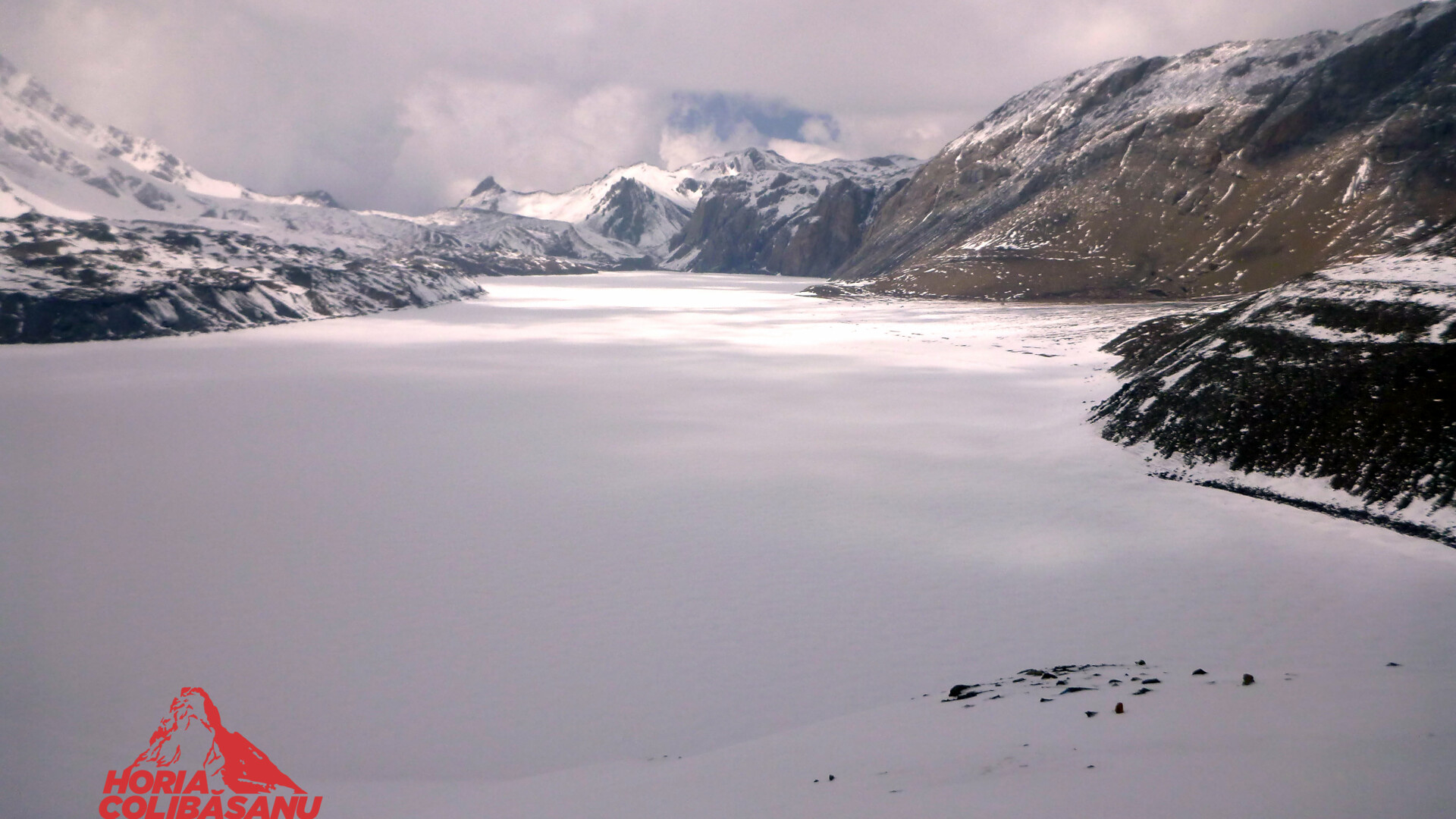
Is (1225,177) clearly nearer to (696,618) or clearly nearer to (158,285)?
(696,618)

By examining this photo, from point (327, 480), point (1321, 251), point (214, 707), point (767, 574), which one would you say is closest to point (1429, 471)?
point (767, 574)

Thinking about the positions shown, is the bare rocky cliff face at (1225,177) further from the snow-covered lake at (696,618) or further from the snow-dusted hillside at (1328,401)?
the snow-covered lake at (696,618)

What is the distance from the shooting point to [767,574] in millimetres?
15883

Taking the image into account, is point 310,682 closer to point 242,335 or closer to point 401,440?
point 401,440

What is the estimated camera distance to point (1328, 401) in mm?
22734

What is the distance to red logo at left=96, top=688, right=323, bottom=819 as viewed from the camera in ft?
28.9

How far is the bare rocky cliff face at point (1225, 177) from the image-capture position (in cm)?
10025

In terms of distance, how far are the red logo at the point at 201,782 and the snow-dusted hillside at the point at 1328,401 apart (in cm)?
2415

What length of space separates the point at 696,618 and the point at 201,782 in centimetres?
780

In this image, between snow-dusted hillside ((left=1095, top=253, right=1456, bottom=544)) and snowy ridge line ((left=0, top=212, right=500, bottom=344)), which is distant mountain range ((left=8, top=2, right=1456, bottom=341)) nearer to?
snowy ridge line ((left=0, top=212, right=500, bottom=344))

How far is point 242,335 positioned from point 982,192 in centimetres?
15410

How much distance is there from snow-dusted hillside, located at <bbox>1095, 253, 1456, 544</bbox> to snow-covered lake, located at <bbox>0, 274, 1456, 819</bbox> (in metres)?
1.53

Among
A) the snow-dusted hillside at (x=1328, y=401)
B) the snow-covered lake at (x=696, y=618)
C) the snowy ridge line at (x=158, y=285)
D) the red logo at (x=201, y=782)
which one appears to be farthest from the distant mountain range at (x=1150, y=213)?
the red logo at (x=201, y=782)

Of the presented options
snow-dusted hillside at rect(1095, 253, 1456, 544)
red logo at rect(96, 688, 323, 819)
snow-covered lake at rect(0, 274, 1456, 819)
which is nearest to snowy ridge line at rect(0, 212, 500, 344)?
snow-covered lake at rect(0, 274, 1456, 819)
